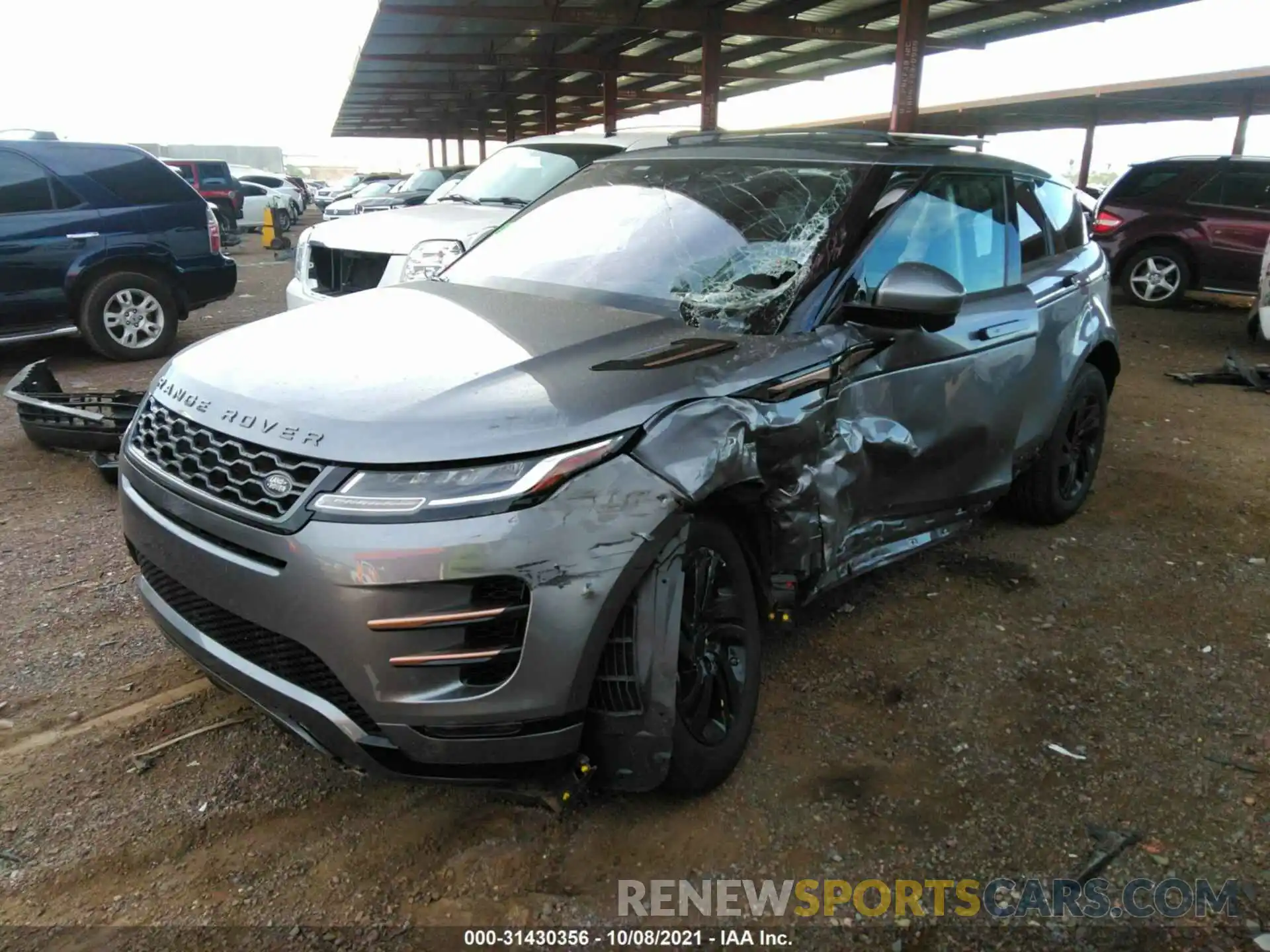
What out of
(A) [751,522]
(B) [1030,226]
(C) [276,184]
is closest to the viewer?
(A) [751,522]

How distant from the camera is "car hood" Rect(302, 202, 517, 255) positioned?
6301 mm

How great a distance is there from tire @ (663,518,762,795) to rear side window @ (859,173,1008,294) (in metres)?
1.09

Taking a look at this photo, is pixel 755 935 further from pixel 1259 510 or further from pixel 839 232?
pixel 1259 510

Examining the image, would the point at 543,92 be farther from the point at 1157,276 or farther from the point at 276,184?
the point at 1157,276

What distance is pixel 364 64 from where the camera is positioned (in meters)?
21.8

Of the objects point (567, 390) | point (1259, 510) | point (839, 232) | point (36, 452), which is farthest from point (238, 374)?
point (1259, 510)

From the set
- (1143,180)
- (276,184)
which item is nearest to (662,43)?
(1143,180)

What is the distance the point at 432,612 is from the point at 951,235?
8.07 ft

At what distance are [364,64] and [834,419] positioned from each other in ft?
73.7

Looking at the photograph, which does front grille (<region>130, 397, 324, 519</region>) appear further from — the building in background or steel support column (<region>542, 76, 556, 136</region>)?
the building in background

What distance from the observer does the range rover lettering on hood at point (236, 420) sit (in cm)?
203

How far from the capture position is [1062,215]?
438 cm

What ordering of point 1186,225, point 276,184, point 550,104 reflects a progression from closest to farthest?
1. point 1186,225
2. point 550,104
3. point 276,184

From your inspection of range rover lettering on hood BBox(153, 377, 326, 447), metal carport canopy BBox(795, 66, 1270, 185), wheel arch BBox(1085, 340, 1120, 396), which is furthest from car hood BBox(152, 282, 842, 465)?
metal carport canopy BBox(795, 66, 1270, 185)
